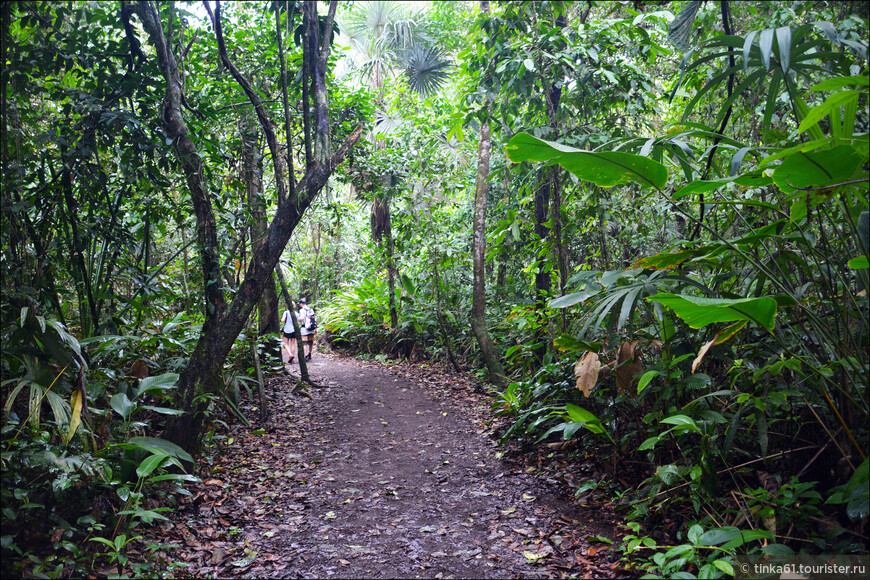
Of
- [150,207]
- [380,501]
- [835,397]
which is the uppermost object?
[150,207]

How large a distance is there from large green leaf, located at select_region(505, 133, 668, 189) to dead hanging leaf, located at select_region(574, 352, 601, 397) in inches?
49.9

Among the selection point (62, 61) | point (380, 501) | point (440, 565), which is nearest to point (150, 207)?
point (62, 61)

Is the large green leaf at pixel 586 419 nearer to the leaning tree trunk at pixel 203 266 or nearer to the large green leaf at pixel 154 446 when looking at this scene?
the large green leaf at pixel 154 446

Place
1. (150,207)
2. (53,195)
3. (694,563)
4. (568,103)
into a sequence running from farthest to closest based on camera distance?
(568,103) < (150,207) < (53,195) < (694,563)

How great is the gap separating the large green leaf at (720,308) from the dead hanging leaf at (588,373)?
126 centimetres

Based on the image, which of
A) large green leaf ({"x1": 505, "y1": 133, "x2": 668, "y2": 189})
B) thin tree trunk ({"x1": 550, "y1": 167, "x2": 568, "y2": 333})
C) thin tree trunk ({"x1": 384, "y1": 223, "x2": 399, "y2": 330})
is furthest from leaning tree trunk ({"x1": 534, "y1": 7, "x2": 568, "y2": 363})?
thin tree trunk ({"x1": 384, "y1": 223, "x2": 399, "y2": 330})

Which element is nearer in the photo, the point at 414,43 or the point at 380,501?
the point at 380,501

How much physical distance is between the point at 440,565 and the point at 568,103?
182 inches

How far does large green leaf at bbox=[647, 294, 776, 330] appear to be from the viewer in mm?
1836

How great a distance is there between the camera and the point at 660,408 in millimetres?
3297

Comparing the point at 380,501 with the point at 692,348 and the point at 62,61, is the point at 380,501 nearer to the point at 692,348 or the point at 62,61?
the point at 692,348

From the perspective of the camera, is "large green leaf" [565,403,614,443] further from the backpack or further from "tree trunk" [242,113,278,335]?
the backpack

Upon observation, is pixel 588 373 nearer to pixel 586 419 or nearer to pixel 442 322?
pixel 586 419

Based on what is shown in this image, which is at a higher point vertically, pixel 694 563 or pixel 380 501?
pixel 694 563
